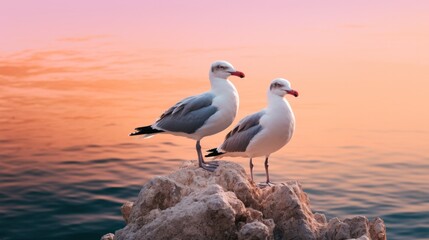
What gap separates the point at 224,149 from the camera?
1700 cm

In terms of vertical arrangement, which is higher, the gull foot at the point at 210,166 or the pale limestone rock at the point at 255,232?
the gull foot at the point at 210,166

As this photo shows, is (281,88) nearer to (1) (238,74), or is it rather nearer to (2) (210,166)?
(1) (238,74)

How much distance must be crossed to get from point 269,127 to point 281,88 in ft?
3.16

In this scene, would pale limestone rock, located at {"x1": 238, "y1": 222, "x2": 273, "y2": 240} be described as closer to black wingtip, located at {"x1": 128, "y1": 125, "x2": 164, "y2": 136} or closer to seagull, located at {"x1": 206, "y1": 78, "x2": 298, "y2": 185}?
seagull, located at {"x1": 206, "y1": 78, "x2": 298, "y2": 185}

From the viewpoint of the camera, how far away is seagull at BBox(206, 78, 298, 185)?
15.9 m

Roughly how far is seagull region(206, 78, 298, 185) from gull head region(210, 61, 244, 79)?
3.30 feet

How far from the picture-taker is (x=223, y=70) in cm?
1645

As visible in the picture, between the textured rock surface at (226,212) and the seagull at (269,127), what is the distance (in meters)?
1.16

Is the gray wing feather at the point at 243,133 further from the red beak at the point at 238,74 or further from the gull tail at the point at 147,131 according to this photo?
the gull tail at the point at 147,131

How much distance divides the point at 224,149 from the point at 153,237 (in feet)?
14.3

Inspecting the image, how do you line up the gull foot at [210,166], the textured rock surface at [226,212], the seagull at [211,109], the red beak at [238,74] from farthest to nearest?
1. the red beak at [238,74]
2. the seagull at [211,109]
3. the gull foot at [210,166]
4. the textured rock surface at [226,212]

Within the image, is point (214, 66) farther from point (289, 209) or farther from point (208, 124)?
point (289, 209)

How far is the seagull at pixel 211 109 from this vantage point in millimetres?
16250

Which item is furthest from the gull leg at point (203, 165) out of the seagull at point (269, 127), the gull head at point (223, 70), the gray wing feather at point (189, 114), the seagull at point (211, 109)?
the gull head at point (223, 70)
